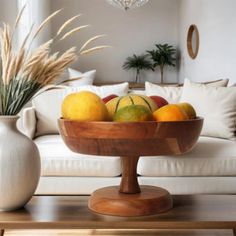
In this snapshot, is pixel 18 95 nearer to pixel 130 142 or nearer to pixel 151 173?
pixel 130 142

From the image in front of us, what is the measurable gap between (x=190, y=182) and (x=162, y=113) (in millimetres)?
1071

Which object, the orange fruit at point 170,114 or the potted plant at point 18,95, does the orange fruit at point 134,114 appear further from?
the potted plant at point 18,95

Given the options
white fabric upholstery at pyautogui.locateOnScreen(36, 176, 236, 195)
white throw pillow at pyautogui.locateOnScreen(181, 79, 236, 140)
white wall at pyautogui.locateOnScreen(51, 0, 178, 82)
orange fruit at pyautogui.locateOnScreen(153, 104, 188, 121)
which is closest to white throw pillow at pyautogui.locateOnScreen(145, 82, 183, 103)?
white throw pillow at pyautogui.locateOnScreen(181, 79, 236, 140)

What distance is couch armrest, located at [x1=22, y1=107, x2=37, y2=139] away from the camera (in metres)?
2.60

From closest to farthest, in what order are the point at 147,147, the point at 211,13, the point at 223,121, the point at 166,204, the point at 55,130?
the point at 147,147 < the point at 166,204 < the point at 223,121 < the point at 55,130 < the point at 211,13

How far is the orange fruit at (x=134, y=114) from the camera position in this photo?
4.04 feet

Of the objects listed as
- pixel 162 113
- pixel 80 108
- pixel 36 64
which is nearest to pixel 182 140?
pixel 162 113

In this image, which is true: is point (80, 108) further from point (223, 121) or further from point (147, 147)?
point (223, 121)

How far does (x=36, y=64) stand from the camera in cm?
130

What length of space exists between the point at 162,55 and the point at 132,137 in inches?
247

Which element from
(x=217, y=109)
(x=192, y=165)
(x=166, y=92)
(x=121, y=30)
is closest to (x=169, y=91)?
(x=166, y=92)

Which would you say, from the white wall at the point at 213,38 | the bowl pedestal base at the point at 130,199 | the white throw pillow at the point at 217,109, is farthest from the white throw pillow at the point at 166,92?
the bowl pedestal base at the point at 130,199

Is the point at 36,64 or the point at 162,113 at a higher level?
the point at 36,64

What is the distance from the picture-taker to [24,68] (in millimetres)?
1297
